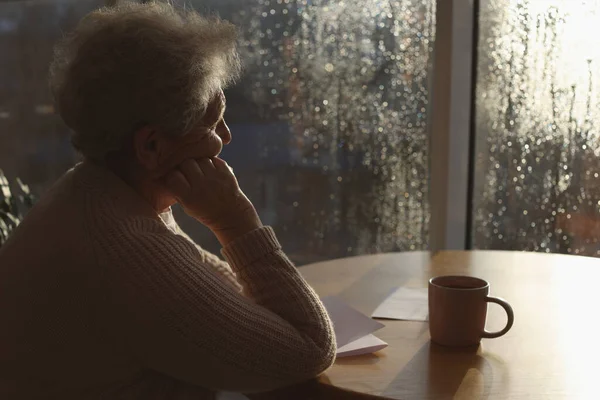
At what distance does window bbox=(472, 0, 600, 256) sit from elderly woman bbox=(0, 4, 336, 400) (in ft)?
5.44

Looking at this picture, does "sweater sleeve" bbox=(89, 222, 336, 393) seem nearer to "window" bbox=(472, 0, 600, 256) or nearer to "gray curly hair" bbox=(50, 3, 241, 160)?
"gray curly hair" bbox=(50, 3, 241, 160)

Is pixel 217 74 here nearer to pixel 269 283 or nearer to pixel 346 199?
pixel 269 283

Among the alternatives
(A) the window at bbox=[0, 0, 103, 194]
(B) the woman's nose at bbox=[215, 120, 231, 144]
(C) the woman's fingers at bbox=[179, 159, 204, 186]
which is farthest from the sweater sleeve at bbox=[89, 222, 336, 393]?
(A) the window at bbox=[0, 0, 103, 194]

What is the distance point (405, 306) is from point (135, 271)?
1.92ft

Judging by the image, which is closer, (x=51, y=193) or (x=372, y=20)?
(x=51, y=193)

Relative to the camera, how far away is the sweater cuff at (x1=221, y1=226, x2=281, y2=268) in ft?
3.43

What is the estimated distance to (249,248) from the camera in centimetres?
105

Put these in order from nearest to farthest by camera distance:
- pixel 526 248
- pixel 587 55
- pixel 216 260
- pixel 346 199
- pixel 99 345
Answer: pixel 99 345
pixel 216 260
pixel 587 55
pixel 526 248
pixel 346 199

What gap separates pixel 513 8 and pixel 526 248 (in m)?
0.87

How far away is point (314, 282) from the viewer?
1.46m

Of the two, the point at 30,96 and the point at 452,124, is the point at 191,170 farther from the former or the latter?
the point at 30,96

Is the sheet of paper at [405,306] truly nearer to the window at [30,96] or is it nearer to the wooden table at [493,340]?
the wooden table at [493,340]

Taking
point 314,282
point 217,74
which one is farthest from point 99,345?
point 314,282

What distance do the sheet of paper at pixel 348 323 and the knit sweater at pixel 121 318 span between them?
6.0 inches
